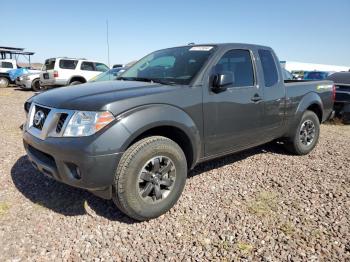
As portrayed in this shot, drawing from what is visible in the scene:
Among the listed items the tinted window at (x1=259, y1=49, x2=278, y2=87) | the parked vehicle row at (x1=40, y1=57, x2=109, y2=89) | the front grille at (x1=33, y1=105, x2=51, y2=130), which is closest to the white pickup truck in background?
the parked vehicle row at (x1=40, y1=57, x2=109, y2=89)

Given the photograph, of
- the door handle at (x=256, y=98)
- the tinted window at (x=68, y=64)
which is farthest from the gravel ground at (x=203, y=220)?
the tinted window at (x=68, y=64)

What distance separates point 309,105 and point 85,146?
400 centimetres

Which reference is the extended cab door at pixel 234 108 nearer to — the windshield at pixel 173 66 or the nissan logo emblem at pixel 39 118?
the windshield at pixel 173 66

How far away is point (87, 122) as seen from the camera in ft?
9.12

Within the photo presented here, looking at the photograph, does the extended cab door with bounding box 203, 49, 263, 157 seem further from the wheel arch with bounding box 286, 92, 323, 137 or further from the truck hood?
the wheel arch with bounding box 286, 92, 323, 137

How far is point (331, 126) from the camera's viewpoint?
27.6ft

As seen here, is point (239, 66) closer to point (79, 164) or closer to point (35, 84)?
point (79, 164)

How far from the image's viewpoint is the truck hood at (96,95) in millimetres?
2855

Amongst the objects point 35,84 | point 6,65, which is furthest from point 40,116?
point 6,65

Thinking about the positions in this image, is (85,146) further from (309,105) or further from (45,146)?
(309,105)

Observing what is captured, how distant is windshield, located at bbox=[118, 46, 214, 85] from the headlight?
43.0 inches

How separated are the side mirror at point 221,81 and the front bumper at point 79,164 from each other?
140 centimetres

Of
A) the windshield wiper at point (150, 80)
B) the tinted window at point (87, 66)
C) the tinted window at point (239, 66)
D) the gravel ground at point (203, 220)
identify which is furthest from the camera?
the tinted window at point (87, 66)

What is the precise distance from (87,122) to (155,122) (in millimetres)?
632
